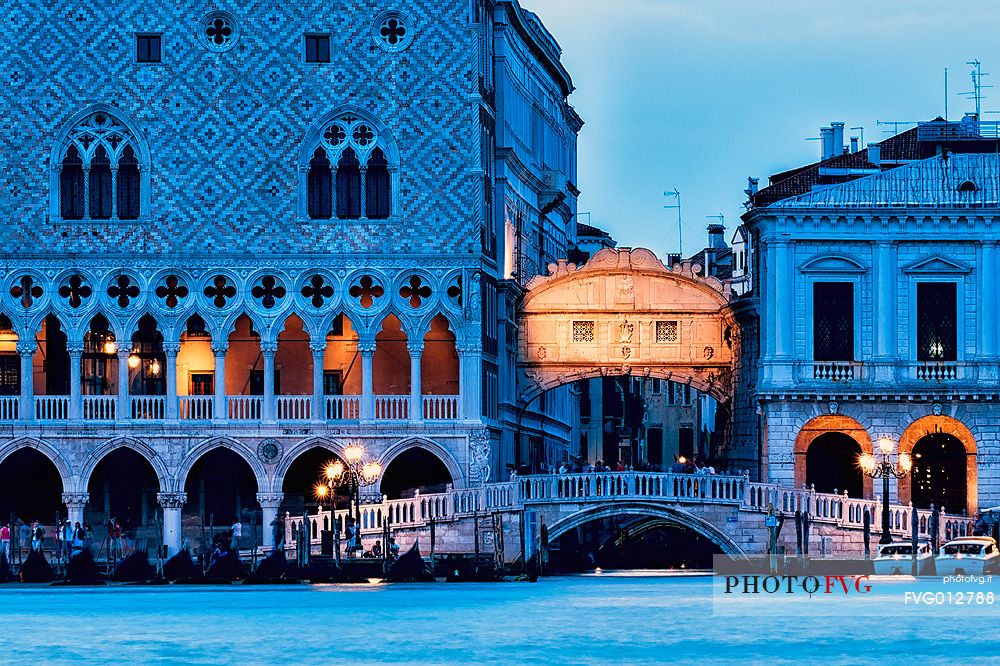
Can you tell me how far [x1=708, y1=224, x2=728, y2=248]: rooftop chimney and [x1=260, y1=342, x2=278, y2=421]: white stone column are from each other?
42284 millimetres

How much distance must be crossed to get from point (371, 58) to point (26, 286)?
862 centimetres

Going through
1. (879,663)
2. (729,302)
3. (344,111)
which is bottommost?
(879,663)

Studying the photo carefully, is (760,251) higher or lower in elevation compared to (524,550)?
higher

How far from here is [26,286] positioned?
62062 mm

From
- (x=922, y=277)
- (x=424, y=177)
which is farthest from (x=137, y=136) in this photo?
(x=922, y=277)

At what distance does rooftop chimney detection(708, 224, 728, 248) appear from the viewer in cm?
10256

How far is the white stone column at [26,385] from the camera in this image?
2438 inches

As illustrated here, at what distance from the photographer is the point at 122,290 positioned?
62062 millimetres

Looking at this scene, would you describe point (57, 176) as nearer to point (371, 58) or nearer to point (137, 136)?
point (137, 136)

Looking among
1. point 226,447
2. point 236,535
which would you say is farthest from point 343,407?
point 236,535

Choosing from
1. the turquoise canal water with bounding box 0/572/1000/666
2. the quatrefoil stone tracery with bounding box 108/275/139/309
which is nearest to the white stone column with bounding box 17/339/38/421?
the quatrefoil stone tracery with bounding box 108/275/139/309

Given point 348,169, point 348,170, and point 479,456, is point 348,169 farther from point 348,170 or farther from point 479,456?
point 479,456

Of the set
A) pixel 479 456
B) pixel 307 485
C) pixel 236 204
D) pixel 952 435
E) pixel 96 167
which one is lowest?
pixel 307 485

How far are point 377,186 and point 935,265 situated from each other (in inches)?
460
